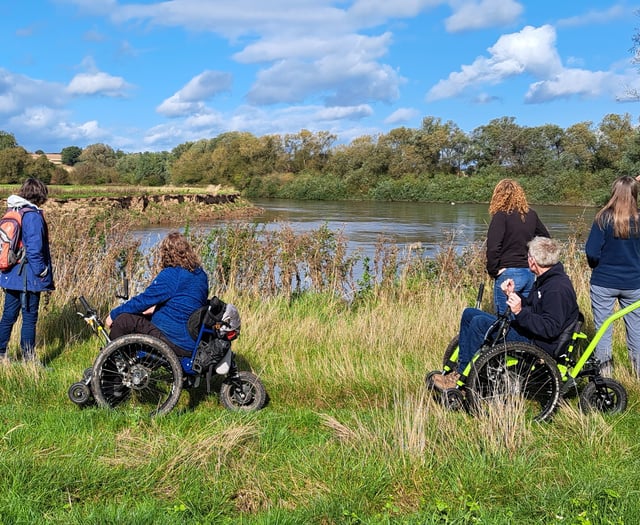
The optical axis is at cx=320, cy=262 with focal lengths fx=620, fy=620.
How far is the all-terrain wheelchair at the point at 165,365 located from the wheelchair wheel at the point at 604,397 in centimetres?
236

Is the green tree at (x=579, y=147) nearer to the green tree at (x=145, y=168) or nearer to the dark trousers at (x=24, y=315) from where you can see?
the green tree at (x=145, y=168)

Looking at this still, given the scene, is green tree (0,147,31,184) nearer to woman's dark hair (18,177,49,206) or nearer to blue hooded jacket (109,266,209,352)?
woman's dark hair (18,177,49,206)

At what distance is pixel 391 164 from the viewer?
243 ft

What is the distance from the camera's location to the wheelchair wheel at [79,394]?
4.43m

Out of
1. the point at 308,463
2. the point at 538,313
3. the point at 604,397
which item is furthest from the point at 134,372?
the point at 604,397

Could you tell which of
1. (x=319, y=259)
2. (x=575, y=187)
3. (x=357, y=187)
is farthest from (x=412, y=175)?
(x=319, y=259)

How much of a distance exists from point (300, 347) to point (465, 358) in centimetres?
208

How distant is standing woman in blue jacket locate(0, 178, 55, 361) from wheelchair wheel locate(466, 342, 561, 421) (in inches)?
148

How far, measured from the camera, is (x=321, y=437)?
13.0 feet

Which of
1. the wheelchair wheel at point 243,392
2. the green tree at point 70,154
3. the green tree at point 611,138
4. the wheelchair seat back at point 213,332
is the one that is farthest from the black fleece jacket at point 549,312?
the green tree at point 70,154

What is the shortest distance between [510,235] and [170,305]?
3161mm

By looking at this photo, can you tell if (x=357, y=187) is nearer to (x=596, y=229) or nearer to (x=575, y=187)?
(x=575, y=187)

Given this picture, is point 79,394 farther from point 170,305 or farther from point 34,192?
point 34,192

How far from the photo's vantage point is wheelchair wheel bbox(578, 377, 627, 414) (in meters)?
4.47
